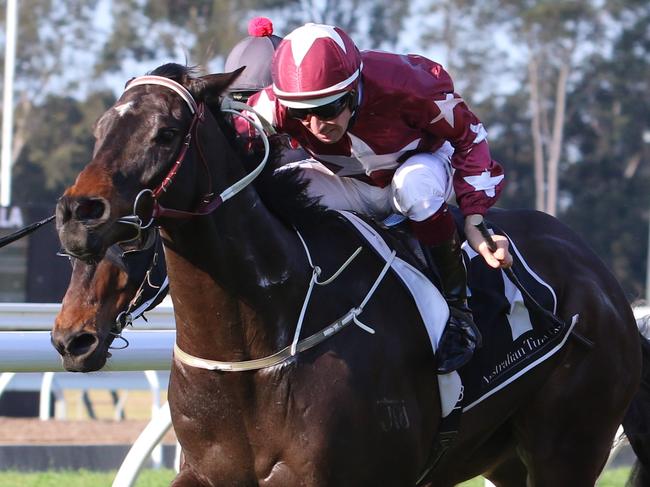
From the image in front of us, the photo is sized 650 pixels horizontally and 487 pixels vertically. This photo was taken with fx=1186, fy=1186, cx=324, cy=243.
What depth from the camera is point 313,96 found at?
134 inches

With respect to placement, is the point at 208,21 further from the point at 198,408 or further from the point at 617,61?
the point at 198,408

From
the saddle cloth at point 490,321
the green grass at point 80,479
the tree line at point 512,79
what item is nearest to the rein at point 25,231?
the saddle cloth at point 490,321

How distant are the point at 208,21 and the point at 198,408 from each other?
112 feet

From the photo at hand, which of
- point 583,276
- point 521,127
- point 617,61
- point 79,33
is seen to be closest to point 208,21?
point 79,33

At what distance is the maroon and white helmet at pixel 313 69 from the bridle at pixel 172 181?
186 mm

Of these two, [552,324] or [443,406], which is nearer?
[443,406]

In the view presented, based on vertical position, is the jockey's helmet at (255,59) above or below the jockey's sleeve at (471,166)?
below

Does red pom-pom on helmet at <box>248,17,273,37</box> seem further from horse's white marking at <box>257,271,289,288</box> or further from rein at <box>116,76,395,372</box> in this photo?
horse's white marking at <box>257,271,289,288</box>

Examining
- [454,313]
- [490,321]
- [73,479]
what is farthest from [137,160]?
[73,479]

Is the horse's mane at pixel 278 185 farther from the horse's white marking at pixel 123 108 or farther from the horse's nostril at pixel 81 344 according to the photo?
the horse's nostril at pixel 81 344

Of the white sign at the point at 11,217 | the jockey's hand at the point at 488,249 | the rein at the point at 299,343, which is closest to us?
the rein at the point at 299,343

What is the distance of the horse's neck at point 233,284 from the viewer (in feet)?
10.7

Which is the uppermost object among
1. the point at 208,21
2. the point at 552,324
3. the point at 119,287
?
the point at 119,287

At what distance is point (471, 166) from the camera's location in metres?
3.88
